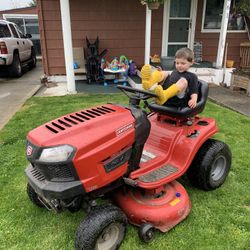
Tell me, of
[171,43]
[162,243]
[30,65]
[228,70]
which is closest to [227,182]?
[162,243]

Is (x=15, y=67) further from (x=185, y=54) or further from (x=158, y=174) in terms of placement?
(x=158, y=174)

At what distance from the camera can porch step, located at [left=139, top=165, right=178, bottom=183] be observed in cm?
247

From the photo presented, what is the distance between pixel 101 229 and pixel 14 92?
22.0ft

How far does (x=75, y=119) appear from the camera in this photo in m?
2.25

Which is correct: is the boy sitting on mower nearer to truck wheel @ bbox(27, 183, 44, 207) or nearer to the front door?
truck wheel @ bbox(27, 183, 44, 207)

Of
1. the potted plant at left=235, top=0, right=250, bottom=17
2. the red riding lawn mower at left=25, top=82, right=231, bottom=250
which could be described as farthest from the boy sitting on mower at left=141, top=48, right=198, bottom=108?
the potted plant at left=235, top=0, right=250, bottom=17

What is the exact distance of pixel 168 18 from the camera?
8.89 m

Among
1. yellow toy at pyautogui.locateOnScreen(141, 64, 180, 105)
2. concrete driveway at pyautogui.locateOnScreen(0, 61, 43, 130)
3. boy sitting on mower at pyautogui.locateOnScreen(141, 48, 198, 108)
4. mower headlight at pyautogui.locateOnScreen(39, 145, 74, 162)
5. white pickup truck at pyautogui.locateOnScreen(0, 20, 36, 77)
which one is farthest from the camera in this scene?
white pickup truck at pyautogui.locateOnScreen(0, 20, 36, 77)

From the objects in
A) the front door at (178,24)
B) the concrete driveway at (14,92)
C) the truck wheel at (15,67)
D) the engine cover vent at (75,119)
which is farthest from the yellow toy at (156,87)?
the truck wheel at (15,67)

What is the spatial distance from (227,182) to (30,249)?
85.1 inches

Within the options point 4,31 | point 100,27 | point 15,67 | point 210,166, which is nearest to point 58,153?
point 210,166

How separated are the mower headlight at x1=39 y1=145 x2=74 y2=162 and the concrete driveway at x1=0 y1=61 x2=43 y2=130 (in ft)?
11.9

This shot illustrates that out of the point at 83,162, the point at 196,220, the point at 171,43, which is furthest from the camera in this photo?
the point at 171,43

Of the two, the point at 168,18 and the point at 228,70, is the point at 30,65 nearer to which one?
the point at 168,18
